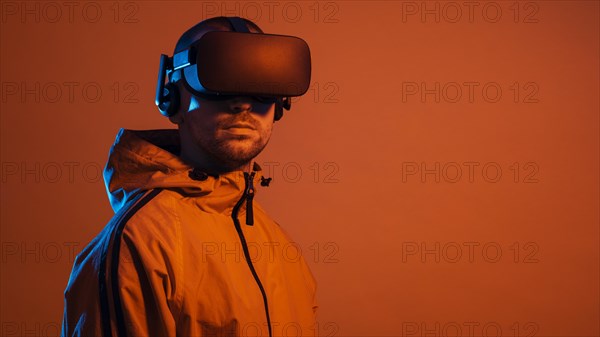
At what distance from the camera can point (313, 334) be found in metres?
1.65

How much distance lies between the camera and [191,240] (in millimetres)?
1401

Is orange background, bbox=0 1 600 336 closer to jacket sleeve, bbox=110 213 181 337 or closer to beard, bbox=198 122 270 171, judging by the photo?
beard, bbox=198 122 270 171

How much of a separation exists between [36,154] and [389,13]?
4.74ft

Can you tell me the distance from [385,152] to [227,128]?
1476 mm

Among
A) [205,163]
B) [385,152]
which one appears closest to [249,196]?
[205,163]

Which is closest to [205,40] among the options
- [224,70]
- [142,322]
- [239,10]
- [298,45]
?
[224,70]

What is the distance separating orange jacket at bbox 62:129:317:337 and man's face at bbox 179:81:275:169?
51 millimetres

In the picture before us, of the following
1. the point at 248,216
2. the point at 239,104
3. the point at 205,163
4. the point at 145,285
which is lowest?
the point at 145,285

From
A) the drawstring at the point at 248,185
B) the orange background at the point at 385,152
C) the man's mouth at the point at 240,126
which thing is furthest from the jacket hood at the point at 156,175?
the orange background at the point at 385,152

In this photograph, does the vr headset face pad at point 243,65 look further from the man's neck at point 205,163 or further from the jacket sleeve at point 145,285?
the jacket sleeve at point 145,285

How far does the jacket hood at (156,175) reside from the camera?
1.47 m

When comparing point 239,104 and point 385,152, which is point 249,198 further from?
point 385,152

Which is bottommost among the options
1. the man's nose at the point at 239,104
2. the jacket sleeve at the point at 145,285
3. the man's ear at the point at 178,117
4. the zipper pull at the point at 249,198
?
the jacket sleeve at the point at 145,285

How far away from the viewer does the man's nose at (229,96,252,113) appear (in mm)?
1469
